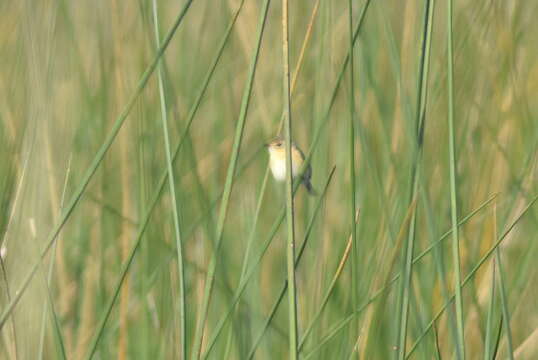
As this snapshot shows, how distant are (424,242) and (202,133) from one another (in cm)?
75

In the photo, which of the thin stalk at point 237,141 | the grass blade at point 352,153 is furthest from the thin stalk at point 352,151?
the thin stalk at point 237,141

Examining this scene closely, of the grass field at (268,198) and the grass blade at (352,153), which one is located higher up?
the grass field at (268,198)

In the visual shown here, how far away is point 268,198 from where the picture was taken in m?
2.03

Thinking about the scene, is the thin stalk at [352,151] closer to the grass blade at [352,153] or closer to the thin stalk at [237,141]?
the grass blade at [352,153]

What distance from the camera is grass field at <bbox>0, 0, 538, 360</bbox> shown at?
1091 mm

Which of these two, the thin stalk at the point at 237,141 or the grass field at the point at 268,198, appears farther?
the grass field at the point at 268,198

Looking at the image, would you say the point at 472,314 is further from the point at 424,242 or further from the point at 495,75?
the point at 495,75

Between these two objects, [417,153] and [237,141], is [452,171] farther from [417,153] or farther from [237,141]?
[237,141]

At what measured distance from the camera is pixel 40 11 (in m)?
1.60

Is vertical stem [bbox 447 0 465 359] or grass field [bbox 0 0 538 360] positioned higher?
grass field [bbox 0 0 538 360]

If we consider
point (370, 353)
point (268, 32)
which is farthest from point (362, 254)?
point (268, 32)

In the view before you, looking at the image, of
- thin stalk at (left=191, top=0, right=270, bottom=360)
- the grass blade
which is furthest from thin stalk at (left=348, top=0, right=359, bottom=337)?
thin stalk at (left=191, top=0, right=270, bottom=360)

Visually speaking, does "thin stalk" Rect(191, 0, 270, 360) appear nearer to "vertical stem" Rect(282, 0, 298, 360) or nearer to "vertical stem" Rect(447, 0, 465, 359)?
"vertical stem" Rect(282, 0, 298, 360)

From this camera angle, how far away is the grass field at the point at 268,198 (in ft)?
3.58
